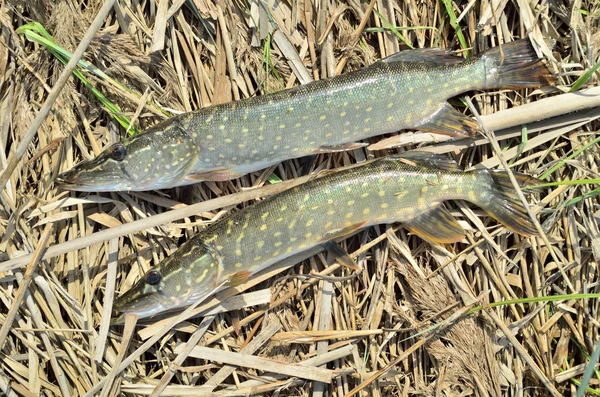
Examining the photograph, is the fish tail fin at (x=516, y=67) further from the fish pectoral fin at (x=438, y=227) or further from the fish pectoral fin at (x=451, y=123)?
the fish pectoral fin at (x=438, y=227)

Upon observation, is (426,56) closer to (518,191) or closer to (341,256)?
(518,191)

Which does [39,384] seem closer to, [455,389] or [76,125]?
[76,125]

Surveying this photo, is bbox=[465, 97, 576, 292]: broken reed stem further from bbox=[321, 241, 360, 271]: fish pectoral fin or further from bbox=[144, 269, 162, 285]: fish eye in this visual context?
bbox=[144, 269, 162, 285]: fish eye

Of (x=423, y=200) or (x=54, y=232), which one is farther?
(x=54, y=232)

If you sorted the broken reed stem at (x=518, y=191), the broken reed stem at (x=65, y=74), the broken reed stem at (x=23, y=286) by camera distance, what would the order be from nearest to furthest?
the broken reed stem at (x=65, y=74) < the broken reed stem at (x=518, y=191) < the broken reed stem at (x=23, y=286)

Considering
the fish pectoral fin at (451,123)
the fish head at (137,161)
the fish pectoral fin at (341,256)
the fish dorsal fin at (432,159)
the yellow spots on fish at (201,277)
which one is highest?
the fish head at (137,161)

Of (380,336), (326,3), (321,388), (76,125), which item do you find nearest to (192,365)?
(321,388)

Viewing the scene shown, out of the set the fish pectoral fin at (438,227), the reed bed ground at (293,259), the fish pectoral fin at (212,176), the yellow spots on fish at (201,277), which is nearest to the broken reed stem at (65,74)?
the reed bed ground at (293,259)
